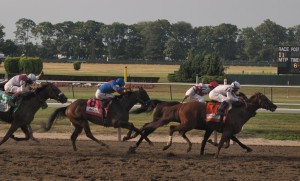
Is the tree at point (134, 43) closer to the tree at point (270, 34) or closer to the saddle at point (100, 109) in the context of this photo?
the tree at point (270, 34)

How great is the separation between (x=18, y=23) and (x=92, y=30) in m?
23.5

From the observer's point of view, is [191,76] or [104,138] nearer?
[104,138]

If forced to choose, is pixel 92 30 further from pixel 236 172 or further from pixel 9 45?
pixel 236 172

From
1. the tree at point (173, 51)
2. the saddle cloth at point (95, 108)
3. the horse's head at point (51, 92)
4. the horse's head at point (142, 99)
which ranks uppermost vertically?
the horse's head at point (51, 92)

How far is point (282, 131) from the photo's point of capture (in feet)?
48.8

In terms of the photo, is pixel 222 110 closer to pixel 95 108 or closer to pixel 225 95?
pixel 225 95

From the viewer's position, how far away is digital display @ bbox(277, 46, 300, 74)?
27.2 metres

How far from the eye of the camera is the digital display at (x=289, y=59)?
27234 mm

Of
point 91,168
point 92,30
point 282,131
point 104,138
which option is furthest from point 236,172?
point 92,30

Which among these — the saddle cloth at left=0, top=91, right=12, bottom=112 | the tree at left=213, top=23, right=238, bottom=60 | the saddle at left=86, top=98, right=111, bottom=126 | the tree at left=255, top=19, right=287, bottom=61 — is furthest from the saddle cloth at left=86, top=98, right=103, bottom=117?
the tree at left=255, top=19, right=287, bottom=61

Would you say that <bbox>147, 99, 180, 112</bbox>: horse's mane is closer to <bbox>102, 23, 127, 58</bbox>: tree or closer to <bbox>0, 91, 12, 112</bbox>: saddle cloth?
<bbox>0, 91, 12, 112</bbox>: saddle cloth

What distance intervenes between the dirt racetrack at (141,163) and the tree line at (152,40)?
105521 mm

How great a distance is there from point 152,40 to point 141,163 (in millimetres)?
119614

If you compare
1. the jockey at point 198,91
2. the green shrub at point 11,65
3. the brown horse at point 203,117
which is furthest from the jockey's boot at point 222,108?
the green shrub at point 11,65
